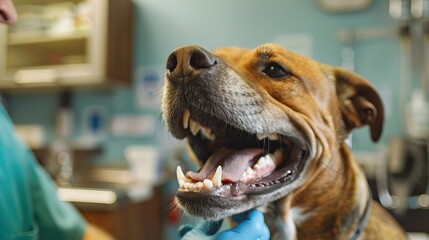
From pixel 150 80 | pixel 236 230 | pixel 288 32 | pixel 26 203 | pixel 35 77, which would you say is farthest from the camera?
pixel 150 80

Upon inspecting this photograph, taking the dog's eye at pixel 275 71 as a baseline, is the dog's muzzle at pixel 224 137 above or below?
below

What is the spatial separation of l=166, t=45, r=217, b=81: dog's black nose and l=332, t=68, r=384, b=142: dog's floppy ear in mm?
389

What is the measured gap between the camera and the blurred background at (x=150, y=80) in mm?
1369

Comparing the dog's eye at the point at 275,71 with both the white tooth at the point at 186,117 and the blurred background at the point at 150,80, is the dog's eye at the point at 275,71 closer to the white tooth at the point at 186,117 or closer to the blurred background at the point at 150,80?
the white tooth at the point at 186,117

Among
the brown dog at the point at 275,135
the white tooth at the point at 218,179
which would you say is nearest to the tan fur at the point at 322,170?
the brown dog at the point at 275,135

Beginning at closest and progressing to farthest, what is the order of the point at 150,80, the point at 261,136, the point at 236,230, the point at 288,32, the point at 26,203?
the point at 236,230 → the point at 261,136 → the point at 26,203 → the point at 288,32 → the point at 150,80

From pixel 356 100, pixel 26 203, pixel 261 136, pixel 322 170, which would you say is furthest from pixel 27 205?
pixel 356 100

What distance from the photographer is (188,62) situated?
0.57 meters

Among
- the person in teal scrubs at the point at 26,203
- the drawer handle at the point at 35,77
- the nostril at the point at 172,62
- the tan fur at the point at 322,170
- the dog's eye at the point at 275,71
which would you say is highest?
the nostril at the point at 172,62

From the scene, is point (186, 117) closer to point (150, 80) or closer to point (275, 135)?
point (275, 135)

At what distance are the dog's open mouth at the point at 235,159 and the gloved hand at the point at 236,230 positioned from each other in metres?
0.04

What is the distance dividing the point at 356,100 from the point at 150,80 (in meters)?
1.42

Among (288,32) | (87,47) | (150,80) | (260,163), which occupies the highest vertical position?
(260,163)

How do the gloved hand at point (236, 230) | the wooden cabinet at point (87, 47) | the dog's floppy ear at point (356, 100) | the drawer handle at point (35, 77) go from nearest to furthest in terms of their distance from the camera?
the gloved hand at point (236, 230) → the dog's floppy ear at point (356, 100) → the drawer handle at point (35, 77) → the wooden cabinet at point (87, 47)
